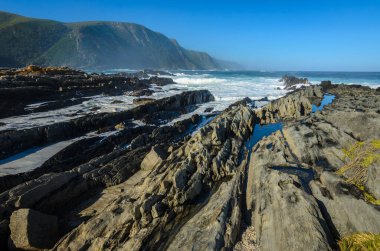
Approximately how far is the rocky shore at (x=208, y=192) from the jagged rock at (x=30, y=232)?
0.15ft

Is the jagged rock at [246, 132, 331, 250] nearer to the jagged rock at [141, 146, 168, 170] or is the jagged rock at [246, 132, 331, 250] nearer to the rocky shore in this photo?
the rocky shore

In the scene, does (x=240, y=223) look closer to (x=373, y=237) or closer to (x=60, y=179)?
(x=373, y=237)

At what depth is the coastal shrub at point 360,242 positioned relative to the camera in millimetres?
9330

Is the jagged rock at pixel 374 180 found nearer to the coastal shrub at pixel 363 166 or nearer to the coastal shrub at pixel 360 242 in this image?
the coastal shrub at pixel 363 166

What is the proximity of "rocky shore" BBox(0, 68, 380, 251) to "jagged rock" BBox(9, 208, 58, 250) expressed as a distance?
47mm

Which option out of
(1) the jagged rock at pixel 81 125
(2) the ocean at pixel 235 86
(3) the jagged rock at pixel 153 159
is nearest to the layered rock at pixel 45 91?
(1) the jagged rock at pixel 81 125

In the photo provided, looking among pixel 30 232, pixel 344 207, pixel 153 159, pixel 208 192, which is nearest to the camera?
pixel 344 207

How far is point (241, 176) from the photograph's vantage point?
17.0 meters

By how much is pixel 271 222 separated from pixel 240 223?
165 cm

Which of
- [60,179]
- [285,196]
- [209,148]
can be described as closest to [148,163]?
[209,148]

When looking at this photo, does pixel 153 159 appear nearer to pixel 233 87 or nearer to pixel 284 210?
pixel 284 210

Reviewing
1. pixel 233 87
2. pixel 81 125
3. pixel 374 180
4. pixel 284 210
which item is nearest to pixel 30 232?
pixel 284 210

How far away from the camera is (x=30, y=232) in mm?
12906

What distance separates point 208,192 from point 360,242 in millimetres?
7889
